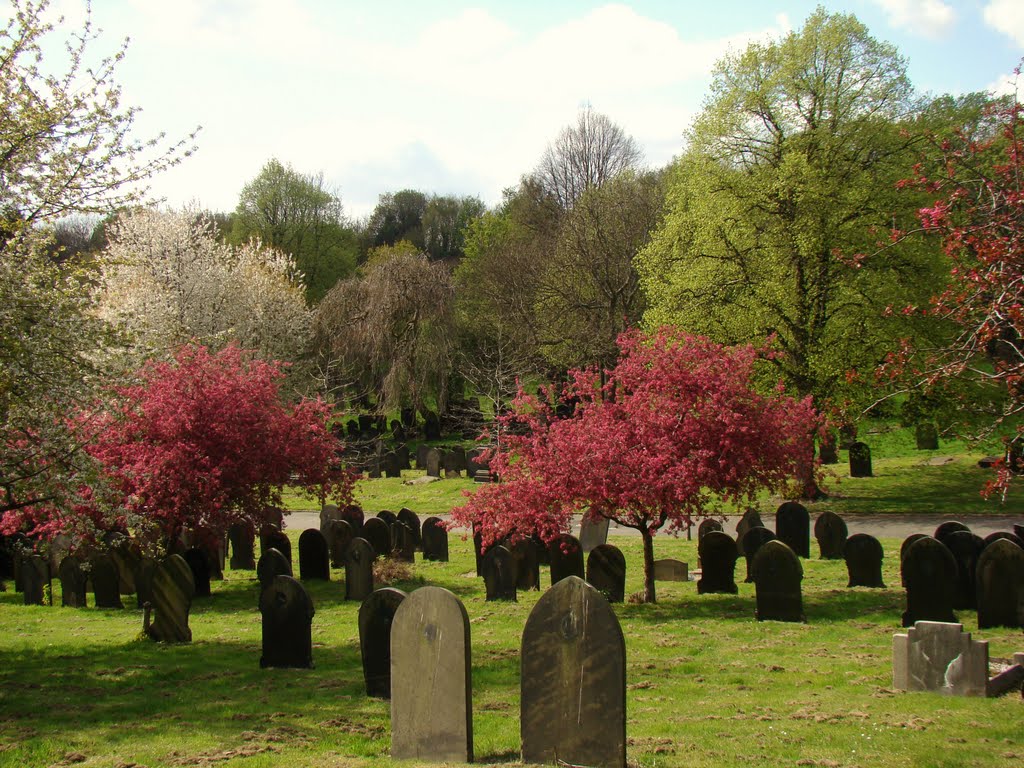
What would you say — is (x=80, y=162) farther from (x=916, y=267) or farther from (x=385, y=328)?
(x=385, y=328)

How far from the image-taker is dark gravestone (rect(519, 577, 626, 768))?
20.6 feet

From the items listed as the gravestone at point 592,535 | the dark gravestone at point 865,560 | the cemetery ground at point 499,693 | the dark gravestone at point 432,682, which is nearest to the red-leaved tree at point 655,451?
the cemetery ground at point 499,693

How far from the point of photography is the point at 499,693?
8.95 metres

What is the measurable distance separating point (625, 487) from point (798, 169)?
1472 cm

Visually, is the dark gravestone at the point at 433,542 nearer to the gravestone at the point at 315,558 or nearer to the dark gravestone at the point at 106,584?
the gravestone at the point at 315,558

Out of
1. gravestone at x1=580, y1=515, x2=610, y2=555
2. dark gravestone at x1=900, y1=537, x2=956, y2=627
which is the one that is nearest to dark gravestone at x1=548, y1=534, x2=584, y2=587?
gravestone at x1=580, y1=515, x2=610, y2=555

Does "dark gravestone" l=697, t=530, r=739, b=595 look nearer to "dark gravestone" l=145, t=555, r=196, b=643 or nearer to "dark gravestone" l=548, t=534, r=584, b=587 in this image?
"dark gravestone" l=548, t=534, r=584, b=587

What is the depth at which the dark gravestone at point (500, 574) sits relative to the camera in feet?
46.2

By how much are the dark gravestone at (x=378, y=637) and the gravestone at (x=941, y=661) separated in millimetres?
4502

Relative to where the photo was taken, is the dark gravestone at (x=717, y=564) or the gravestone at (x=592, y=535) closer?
the dark gravestone at (x=717, y=564)

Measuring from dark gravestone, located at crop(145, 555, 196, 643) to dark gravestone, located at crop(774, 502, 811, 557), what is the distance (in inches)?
425

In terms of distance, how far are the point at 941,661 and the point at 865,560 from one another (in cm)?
632

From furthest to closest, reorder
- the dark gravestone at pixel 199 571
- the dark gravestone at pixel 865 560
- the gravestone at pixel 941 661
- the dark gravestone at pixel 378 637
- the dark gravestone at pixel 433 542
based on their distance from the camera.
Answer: the dark gravestone at pixel 433 542 → the dark gravestone at pixel 199 571 → the dark gravestone at pixel 865 560 → the dark gravestone at pixel 378 637 → the gravestone at pixel 941 661

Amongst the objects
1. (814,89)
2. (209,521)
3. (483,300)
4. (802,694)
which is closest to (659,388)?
(802,694)
